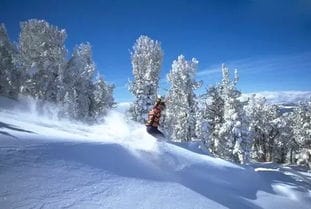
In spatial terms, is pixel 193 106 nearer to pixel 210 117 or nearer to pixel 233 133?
pixel 210 117

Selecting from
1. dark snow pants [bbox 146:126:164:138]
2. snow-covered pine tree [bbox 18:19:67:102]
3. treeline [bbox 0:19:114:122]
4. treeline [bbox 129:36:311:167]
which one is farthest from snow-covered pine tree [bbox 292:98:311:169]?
dark snow pants [bbox 146:126:164:138]

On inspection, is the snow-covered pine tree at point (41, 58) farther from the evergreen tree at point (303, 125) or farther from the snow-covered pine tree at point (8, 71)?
the evergreen tree at point (303, 125)

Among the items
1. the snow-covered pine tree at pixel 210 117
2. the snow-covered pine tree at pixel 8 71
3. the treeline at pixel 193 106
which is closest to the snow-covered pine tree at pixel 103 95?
the treeline at pixel 193 106

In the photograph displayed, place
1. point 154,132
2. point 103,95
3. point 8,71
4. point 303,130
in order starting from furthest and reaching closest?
point 303,130 → point 103,95 → point 8,71 → point 154,132

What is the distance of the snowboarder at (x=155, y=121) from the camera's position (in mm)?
14770

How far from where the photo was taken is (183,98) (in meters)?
38.5

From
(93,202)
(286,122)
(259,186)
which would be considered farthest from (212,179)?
(286,122)

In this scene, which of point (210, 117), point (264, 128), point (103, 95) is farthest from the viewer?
point (264, 128)

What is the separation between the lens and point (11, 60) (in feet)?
120

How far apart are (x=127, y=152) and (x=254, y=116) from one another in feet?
153

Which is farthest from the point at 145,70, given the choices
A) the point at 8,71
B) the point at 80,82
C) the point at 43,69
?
the point at 8,71

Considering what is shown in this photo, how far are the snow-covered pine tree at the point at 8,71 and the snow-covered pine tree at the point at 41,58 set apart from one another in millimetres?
923

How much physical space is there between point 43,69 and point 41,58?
142cm

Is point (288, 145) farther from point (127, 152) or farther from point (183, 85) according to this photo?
point (127, 152)
